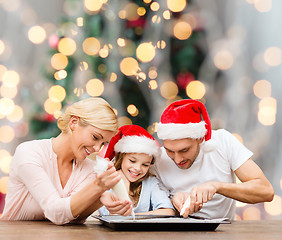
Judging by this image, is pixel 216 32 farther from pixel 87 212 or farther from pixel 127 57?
pixel 87 212

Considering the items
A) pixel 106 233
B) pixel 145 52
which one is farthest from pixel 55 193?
pixel 145 52

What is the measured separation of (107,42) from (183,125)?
1126mm

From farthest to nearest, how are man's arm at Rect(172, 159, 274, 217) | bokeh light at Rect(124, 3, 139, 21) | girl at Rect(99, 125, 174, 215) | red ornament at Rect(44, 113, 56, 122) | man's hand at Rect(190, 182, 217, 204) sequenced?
bokeh light at Rect(124, 3, 139, 21) < red ornament at Rect(44, 113, 56, 122) < girl at Rect(99, 125, 174, 215) < man's arm at Rect(172, 159, 274, 217) < man's hand at Rect(190, 182, 217, 204)

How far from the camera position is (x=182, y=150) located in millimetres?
1711

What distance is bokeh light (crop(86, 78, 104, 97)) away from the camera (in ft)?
8.45

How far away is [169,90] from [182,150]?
3.31 feet

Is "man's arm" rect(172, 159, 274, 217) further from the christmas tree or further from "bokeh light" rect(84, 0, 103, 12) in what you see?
"bokeh light" rect(84, 0, 103, 12)

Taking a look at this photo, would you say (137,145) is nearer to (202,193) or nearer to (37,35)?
(202,193)

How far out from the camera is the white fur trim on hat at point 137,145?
1.70 m

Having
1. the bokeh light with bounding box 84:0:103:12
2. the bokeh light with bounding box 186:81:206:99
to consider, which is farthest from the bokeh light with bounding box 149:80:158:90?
the bokeh light with bounding box 84:0:103:12

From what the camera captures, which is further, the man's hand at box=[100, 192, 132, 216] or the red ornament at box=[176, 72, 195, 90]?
the red ornament at box=[176, 72, 195, 90]

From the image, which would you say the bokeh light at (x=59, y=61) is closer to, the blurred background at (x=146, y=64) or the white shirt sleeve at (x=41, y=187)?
the blurred background at (x=146, y=64)

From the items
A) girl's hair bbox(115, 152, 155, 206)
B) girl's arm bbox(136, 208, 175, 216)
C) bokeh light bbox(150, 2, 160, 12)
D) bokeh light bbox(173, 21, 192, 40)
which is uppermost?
bokeh light bbox(150, 2, 160, 12)

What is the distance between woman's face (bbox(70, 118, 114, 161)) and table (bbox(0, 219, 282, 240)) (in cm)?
29
